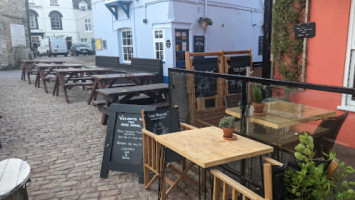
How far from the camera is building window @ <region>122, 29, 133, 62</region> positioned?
45.2 feet

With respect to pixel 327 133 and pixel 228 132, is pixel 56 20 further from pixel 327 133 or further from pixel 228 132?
pixel 327 133

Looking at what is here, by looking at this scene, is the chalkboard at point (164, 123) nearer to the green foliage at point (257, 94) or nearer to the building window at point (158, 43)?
the green foliage at point (257, 94)

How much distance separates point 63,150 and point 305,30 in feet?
16.4

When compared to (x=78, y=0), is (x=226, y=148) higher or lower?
lower

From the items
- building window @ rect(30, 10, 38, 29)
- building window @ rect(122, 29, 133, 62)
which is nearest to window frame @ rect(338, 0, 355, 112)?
building window @ rect(122, 29, 133, 62)

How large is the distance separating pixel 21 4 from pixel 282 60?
2198 centimetres

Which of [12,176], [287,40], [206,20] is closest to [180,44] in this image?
[206,20]

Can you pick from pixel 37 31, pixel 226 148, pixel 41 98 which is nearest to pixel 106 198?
pixel 226 148

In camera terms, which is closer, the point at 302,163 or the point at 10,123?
the point at 302,163

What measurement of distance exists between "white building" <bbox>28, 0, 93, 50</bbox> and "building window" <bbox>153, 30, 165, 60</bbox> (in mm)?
29204

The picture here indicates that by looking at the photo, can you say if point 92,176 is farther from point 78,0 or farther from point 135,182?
point 78,0

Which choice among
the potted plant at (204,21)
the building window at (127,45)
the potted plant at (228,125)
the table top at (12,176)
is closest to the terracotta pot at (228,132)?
the potted plant at (228,125)

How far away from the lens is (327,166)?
6.07 ft

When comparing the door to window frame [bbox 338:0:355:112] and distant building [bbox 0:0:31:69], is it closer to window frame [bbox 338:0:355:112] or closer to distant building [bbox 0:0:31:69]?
window frame [bbox 338:0:355:112]
